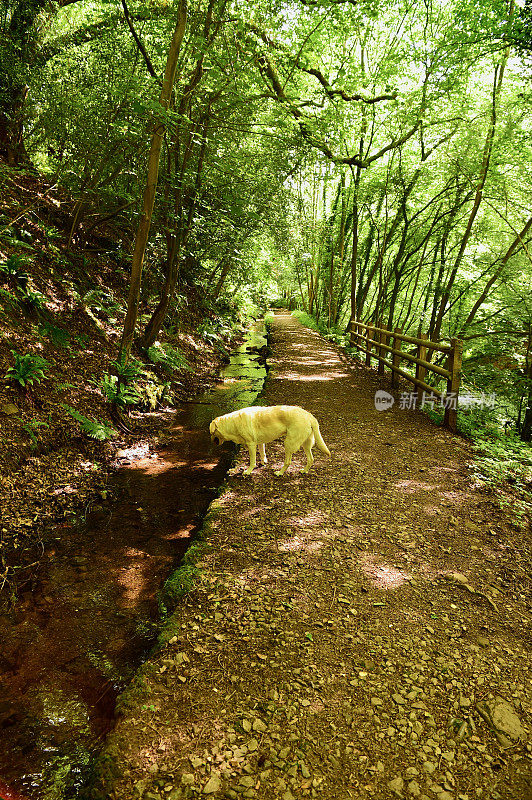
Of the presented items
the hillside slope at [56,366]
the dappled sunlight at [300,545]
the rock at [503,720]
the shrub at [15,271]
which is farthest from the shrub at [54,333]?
the rock at [503,720]

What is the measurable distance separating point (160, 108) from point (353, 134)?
373 inches

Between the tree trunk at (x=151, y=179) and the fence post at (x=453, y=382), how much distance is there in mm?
5652

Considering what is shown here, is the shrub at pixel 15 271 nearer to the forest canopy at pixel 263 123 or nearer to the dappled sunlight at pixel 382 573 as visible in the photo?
the forest canopy at pixel 263 123

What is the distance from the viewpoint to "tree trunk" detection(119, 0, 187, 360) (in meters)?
6.23

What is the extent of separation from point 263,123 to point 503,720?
10341mm

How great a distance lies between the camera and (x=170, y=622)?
3076 millimetres

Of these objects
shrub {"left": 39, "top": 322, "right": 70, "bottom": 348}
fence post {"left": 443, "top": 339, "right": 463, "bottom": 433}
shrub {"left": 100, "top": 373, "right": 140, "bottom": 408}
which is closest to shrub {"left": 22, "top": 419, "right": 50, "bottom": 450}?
shrub {"left": 100, "top": 373, "right": 140, "bottom": 408}

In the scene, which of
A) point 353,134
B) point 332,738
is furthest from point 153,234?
point 332,738

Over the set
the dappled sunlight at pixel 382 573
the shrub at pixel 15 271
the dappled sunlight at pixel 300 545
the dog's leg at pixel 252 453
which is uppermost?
the shrub at pixel 15 271

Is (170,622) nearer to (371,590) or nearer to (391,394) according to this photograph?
(371,590)

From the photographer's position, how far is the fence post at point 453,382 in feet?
23.5

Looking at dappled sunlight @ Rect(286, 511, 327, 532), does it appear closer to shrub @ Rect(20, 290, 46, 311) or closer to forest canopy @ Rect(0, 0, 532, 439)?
forest canopy @ Rect(0, 0, 532, 439)

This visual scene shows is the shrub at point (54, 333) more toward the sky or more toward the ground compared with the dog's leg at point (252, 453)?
more toward the sky

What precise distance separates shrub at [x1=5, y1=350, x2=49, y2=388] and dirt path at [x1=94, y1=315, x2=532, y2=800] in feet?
10.1
